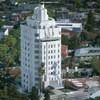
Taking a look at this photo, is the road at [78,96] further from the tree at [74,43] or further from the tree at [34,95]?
the tree at [74,43]

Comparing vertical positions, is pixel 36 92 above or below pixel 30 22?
below

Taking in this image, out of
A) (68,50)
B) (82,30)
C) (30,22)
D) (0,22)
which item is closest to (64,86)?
(30,22)

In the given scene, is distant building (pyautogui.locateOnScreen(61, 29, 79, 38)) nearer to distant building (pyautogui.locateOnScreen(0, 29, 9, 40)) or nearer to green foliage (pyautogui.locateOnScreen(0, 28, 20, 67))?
green foliage (pyautogui.locateOnScreen(0, 28, 20, 67))

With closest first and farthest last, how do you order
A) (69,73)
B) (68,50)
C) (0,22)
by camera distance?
(69,73)
(68,50)
(0,22)

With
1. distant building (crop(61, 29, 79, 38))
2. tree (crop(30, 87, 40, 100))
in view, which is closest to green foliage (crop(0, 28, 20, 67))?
distant building (crop(61, 29, 79, 38))

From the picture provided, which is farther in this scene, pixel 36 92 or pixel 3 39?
pixel 3 39

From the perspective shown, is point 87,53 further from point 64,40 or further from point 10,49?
point 10,49

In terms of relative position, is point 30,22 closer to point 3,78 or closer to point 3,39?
point 3,78

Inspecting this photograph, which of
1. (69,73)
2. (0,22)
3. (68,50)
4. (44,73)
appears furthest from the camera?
(0,22)
